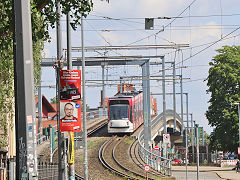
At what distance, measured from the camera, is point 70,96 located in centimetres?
1636

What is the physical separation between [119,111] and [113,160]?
8.66m

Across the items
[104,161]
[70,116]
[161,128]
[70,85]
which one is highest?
[70,85]

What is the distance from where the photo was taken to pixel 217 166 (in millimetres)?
62969

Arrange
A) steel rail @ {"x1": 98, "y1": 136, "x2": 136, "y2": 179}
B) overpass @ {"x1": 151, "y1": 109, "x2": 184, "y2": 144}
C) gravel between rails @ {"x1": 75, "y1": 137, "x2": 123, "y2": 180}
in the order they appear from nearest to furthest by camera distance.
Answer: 1. gravel between rails @ {"x1": 75, "y1": 137, "x2": 123, "y2": 180}
2. steel rail @ {"x1": 98, "y1": 136, "x2": 136, "y2": 179}
3. overpass @ {"x1": 151, "y1": 109, "x2": 184, "y2": 144}

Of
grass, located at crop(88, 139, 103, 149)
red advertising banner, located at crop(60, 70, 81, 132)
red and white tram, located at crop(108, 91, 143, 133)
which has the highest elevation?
red advertising banner, located at crop(60, 70, 81, 132)

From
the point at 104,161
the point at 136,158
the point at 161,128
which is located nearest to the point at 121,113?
the point at 136,158

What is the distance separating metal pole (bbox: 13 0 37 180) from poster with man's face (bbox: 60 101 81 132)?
9.01 meters

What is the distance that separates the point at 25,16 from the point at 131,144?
38.0m

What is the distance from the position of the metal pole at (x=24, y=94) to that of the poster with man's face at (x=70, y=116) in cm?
901

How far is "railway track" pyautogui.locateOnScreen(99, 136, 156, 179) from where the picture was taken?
110 feet

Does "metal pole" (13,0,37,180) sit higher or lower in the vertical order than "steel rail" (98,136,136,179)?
higher

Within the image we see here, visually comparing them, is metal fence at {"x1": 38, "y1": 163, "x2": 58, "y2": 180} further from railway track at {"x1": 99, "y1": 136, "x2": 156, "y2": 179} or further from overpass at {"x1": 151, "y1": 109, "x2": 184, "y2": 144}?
overpass at {"x1": 151, "y1": 109, "x2": 184, "y2": 144}

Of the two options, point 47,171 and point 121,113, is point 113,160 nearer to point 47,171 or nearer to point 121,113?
point 121,113

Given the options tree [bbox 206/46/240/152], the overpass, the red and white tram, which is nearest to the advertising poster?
the red and white tram
